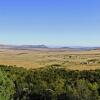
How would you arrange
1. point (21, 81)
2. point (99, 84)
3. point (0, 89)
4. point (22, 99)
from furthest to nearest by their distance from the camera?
point (21, 81) < point (99, 84) < point (22, 99) < point (0, 89)

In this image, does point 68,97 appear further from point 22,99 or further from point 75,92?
point 22,99

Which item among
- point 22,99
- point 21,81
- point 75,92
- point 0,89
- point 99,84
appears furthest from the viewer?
point 21,81

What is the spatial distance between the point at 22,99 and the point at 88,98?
31.2 ft

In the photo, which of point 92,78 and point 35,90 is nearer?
point 35,90

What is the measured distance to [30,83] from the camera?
46.7 meters

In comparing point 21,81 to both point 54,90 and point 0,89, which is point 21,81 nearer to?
point 54,90

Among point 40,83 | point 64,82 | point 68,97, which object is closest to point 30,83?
point 40,83

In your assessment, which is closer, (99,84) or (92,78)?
(99,84)

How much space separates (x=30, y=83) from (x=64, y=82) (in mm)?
5409

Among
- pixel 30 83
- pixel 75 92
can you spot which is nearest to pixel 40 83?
pixel 30 83

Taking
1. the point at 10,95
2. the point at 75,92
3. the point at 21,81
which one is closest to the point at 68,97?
the point at 75,92

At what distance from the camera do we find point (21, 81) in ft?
158

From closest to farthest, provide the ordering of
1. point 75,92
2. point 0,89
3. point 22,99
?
point 0,89 → point 75,92 → point 22,99

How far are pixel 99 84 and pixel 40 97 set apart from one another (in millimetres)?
9394
